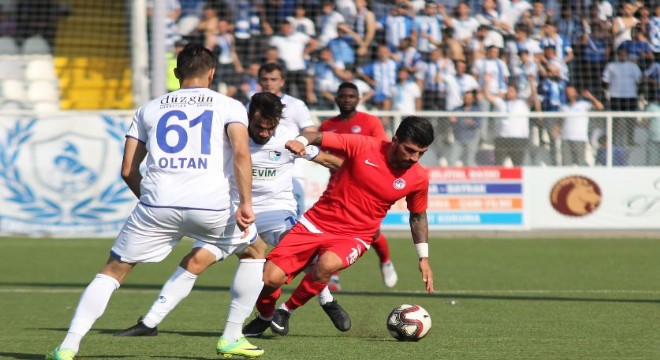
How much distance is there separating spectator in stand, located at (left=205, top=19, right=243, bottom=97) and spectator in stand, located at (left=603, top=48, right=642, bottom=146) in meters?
6.13

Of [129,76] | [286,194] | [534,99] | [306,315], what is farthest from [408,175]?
[129,76]

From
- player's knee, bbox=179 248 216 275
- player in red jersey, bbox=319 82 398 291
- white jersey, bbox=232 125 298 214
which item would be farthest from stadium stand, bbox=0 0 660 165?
player's knee, bbox=179 248 216 275

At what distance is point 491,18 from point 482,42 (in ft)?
1.71

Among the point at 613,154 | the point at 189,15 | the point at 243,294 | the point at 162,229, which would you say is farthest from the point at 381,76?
the point at 162,229

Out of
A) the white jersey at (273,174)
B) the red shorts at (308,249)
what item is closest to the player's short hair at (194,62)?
the red shorts at (308,249)

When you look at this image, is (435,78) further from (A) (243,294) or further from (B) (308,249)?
(A) (243,294)

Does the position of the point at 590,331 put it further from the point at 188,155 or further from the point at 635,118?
the point at 635,118

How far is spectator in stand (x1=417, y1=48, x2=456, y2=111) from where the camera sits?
18.7 m

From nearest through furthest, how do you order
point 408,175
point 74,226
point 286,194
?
point 408,175 < point 286,194 < point 74,226

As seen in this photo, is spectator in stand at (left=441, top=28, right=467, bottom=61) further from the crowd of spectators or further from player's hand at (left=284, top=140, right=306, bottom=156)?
player's hand at (left=284, top=140, right=306, bottom=156)

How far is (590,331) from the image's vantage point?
8188mm

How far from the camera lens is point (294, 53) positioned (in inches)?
752

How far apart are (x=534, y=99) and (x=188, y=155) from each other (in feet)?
42.3

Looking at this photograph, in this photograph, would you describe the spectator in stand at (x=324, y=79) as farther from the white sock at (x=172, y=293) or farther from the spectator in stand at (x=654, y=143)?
the white sock at (x=172, y=293)
